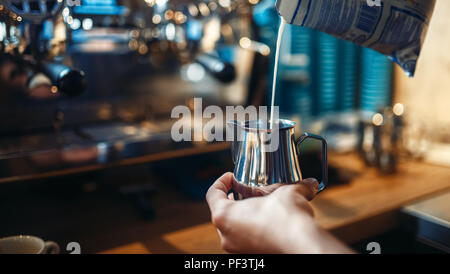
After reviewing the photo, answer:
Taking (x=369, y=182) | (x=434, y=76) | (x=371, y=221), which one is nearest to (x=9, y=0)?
(x=371, y=221)

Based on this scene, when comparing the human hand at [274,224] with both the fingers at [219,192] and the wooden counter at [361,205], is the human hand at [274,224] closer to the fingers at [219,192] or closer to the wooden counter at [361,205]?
the fingers at [219,192]

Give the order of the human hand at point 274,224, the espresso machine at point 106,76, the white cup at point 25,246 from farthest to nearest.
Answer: the espresso machine at point 106,76
the white cup at point 25,246
the human hand at point 274,224

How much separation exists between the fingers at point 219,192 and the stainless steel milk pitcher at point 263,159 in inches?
1.4

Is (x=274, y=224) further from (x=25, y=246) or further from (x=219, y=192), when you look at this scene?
(x=25, y=246)

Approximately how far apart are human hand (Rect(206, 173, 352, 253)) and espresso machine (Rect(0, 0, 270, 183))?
467 millimetres

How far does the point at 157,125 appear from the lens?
1562 millimetres

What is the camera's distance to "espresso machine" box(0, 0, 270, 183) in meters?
0.97

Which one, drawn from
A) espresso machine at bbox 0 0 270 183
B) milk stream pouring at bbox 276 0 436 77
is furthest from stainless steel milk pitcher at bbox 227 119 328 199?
espresso machine at bbox 0 0 270 183

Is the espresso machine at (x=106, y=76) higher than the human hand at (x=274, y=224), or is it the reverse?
the espresso machine at (x=106, y=76)

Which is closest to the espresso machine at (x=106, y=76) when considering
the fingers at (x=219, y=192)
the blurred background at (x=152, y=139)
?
the blurred background at (x=152, y=139)

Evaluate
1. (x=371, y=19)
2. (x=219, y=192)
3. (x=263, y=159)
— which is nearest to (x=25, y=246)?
(x=219, y=192)

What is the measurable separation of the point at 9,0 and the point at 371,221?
1251 mm

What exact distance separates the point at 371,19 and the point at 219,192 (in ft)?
1.57

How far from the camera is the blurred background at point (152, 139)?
1084 millimetres
